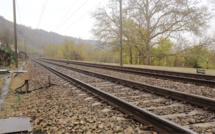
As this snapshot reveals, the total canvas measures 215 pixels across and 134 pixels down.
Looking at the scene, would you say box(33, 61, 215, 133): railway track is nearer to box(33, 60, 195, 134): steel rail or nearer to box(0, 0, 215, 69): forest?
box(33, 60, 195, 134): steel rail

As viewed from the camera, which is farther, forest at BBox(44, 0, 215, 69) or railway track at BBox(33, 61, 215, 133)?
forest at BBox(44, 0, 215, 69)

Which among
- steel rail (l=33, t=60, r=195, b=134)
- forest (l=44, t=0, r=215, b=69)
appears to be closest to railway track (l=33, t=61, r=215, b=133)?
steel rail (l=33, t=60, r=195, b=134)

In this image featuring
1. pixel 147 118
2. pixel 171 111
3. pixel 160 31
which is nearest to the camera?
pixel 147 118

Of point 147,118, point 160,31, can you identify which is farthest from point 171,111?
point 160,31

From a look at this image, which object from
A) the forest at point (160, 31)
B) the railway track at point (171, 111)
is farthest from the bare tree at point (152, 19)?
the railway track at point (171, 111)

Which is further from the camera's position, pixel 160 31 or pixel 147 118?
pixel 160 31

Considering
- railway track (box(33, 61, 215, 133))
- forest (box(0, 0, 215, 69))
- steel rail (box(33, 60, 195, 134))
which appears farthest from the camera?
forest (box(0, 0, 215, 69))

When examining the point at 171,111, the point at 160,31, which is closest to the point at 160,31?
the point at 160,31

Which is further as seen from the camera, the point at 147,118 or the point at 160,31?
the point at 160,31

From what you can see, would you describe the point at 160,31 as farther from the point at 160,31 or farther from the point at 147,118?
the point at 147,118

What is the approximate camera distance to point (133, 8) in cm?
2177

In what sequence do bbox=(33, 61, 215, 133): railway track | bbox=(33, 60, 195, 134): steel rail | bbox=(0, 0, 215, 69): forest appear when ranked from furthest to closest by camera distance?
bbox=(0, 0, 215, 69): forest < bbox=(33, 61, 215, 133): railway track < bbox=(33, 60, 195, 134): steel rail

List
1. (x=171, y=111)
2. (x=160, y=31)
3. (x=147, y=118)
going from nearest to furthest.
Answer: (x=147, y=118) < (x=171, y=111) < (x=160, y=31)

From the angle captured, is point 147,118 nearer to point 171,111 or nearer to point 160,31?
point 171,111
